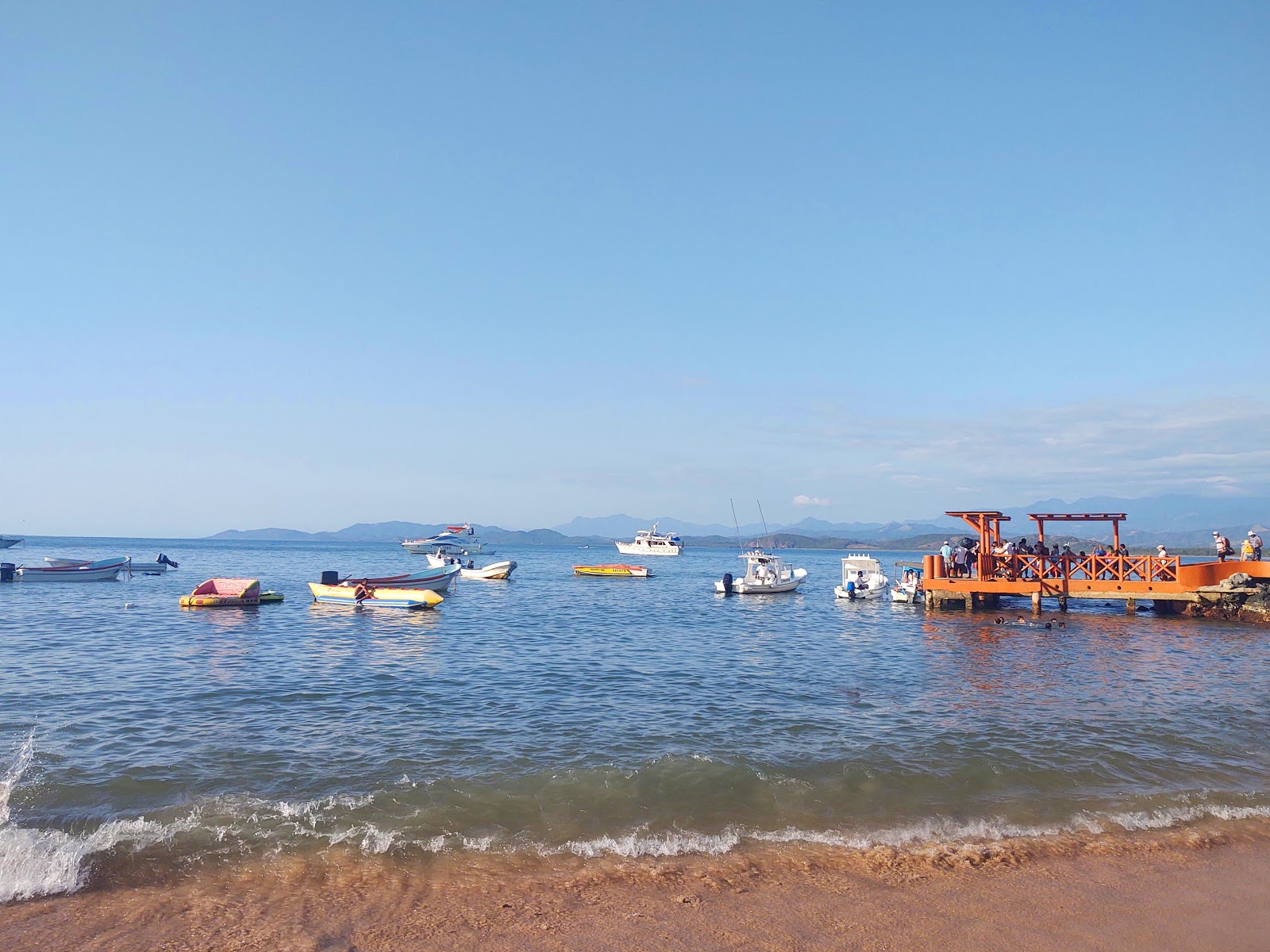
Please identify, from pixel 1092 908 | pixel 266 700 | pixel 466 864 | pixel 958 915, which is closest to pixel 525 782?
pixel 466 864

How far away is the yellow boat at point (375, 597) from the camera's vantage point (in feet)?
123

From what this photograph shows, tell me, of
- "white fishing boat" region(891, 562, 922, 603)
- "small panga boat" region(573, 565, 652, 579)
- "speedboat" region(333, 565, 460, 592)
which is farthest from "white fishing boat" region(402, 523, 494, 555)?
"white fishing boat" region(891, 562, 922, 603)

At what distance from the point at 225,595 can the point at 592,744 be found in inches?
1311

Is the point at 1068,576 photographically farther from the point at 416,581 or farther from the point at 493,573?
the point at 493,573

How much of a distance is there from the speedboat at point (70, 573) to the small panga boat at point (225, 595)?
2623cm

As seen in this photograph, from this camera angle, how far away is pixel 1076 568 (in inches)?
1427

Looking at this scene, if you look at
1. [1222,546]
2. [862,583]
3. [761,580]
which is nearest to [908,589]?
[862,583]

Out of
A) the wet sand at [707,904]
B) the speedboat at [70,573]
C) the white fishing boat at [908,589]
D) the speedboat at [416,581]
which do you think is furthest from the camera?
the speedboat at [70,573]

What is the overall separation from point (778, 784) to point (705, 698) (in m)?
6.76

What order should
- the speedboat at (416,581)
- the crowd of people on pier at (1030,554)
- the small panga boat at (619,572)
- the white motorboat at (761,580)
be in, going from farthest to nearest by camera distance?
the small panga boat at (619,572), the white motorboat at (761,580), the speedboat at (416,581), the crowd of people on pier at (1030,554)

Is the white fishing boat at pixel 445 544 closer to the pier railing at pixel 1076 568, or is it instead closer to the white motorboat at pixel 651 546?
the white motorboat at pixel 651 546

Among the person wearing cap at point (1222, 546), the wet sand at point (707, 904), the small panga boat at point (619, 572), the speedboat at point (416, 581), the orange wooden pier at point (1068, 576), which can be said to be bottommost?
the small panga boat at point (619, 572)

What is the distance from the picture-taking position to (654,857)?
8.87 meters

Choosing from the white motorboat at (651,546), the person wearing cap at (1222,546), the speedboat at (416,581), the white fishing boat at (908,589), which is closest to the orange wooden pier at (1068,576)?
the person wearing cap at (1222,546)
